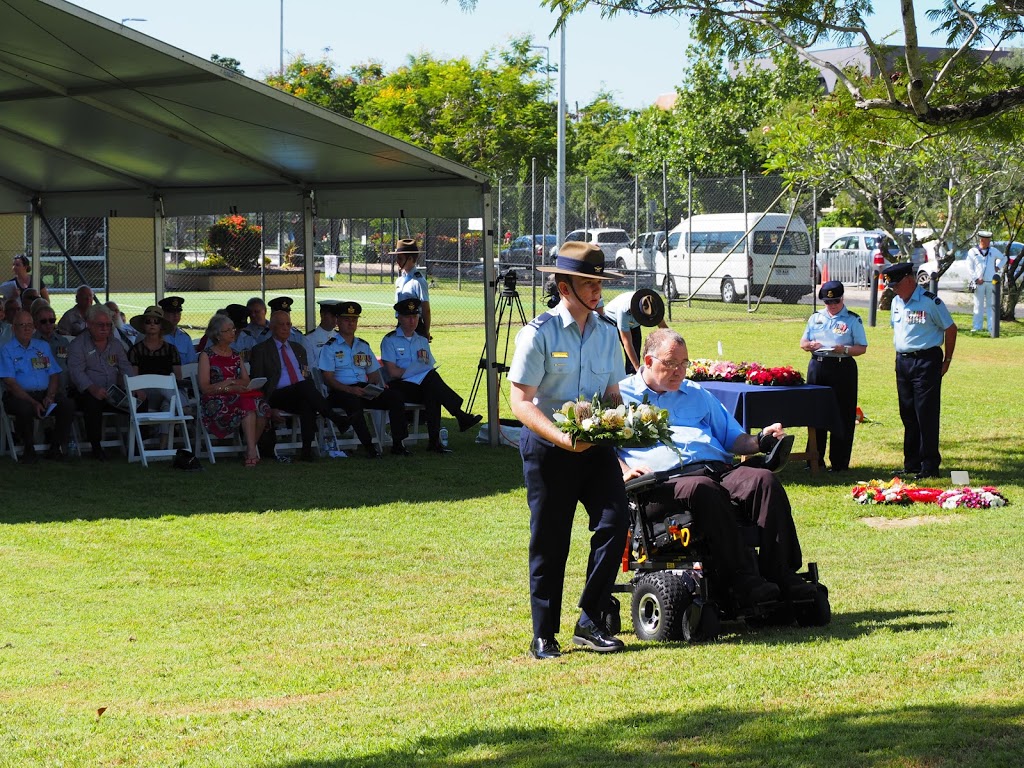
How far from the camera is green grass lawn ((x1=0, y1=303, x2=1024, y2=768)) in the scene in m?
4.66

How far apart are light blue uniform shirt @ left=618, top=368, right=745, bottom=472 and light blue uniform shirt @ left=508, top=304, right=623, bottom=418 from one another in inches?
31.6

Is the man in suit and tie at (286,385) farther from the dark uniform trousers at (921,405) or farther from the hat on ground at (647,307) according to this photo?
the dark uniform trousers at (921,405)

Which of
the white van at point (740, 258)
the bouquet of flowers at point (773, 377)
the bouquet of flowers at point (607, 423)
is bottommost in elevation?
the bouquet of flowers at point (773, 377)

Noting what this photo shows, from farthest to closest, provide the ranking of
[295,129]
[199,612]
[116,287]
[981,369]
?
[116,287], [981,369], [295,129], [199,612]

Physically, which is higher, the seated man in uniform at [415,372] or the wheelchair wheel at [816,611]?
A: the seated man in uniform at [415,372]

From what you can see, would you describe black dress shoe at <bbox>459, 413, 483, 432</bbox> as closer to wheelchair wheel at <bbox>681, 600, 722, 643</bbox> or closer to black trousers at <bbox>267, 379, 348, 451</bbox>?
black trousers at <bbox>267, 379, 348, 451</bbox>

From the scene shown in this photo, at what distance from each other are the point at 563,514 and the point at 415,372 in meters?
7.73

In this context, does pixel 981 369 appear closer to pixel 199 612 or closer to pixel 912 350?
pixel 912 350

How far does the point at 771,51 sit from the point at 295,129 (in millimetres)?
4868

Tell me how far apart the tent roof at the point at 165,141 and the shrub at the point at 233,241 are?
19.8m

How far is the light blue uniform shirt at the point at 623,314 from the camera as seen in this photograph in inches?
489

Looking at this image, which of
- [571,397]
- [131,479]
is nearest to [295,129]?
[131,479]

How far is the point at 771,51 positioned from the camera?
13.6 m

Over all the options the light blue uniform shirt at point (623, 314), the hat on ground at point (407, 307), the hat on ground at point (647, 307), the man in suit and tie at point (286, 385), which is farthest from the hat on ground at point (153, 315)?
the hat on ground at point (647, 307)
